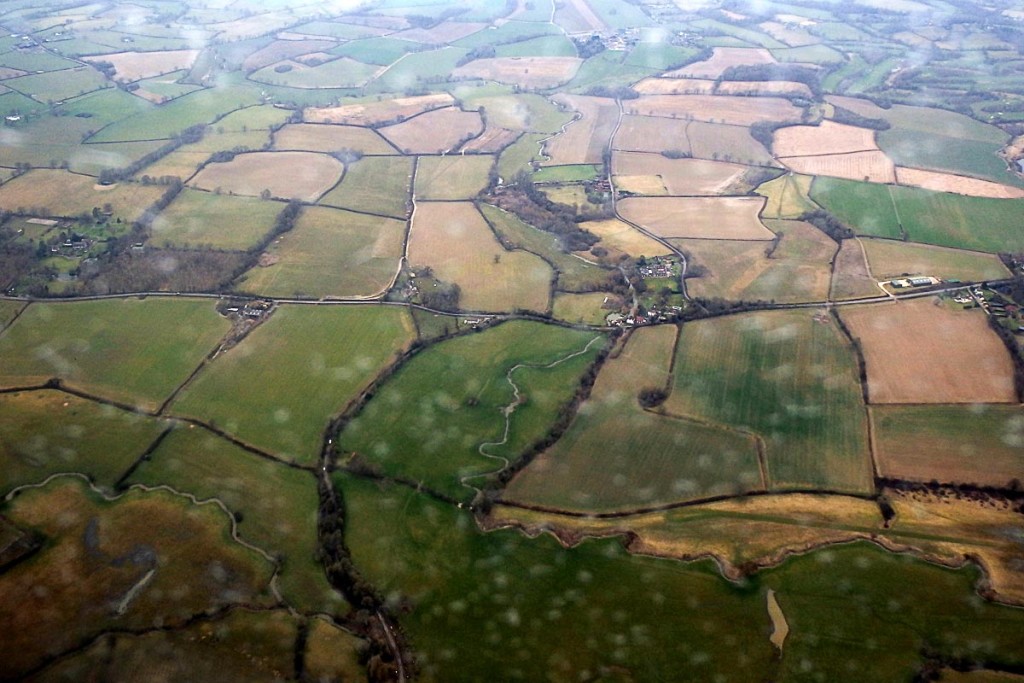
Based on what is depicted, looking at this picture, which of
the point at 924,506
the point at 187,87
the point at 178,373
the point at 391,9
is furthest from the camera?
the point at 391,9

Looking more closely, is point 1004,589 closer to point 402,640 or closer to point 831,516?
point 831,516

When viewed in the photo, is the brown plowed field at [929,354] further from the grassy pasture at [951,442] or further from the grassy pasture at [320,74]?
the grassy pasture at [320,74]

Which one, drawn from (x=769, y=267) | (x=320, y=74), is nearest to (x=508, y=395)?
(x=769, y=267)

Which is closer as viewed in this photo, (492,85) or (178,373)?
(178,373)

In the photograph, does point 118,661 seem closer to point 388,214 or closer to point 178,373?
point 178,373

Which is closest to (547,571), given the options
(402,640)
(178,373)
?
(402,640)

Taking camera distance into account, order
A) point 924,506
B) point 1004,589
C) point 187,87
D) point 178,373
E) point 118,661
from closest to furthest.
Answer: point 118,661, point 1004,589, point 924,506, point 178,373, point 187,87
